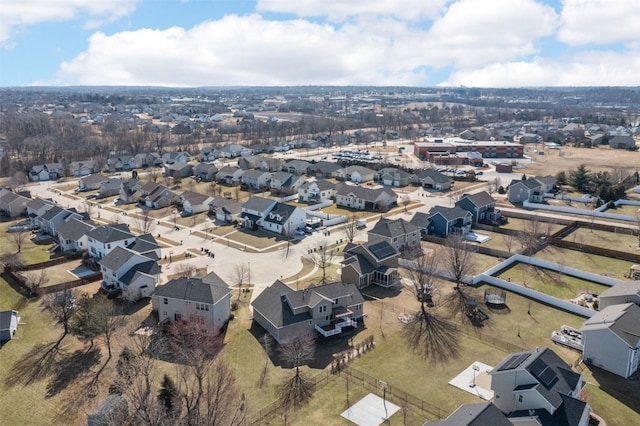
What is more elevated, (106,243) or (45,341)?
(106,243)

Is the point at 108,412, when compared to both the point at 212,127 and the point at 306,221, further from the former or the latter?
the point at 212,127

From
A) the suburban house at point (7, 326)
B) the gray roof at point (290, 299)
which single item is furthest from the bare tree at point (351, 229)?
the suburban house at point (7, 326)

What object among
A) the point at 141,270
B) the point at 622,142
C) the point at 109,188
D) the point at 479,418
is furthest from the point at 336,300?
the point at 622,142

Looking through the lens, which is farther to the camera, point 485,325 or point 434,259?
point 434,259

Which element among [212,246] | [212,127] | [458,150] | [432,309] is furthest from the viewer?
[212,127]

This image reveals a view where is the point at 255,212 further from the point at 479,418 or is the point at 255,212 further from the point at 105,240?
the point at 479,418

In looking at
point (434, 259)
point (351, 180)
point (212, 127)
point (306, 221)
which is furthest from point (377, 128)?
point (434, 259)

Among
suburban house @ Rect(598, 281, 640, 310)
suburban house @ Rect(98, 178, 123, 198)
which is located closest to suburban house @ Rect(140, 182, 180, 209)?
suburban house @ Rect(98, 178, 123, 198)
